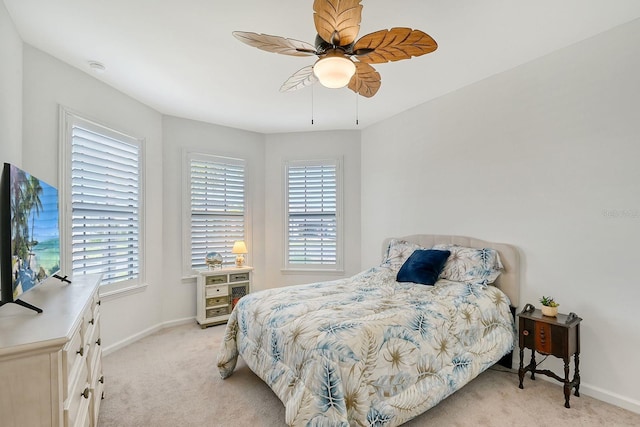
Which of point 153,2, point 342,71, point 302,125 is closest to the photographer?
point 342,71

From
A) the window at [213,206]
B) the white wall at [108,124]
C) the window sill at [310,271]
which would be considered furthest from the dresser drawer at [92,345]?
the window sill at [310,271]

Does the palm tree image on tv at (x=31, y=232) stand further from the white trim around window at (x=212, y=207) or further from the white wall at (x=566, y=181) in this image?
the white wall at (x=566, y=181)

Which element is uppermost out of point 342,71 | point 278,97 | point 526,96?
point 278,97

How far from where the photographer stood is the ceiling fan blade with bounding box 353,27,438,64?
1.63 metres

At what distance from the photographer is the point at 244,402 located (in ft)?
7.72

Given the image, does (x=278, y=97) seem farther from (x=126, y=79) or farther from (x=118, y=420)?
(x=118, y=420)

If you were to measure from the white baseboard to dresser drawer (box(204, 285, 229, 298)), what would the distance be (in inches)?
20.4

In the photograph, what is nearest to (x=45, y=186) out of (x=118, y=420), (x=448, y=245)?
(x=118, y=420)

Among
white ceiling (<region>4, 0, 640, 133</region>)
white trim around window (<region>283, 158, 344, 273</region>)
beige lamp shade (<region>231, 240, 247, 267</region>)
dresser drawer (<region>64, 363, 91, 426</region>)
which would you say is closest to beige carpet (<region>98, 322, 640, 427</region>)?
dresser drawer (<region>64, 363, 91, 426</region>)

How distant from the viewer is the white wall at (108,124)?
2.55 m

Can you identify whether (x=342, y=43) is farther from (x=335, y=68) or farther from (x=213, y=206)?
(x=213, y=206)

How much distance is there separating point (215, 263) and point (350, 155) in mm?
2471

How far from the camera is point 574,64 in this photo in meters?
2.53

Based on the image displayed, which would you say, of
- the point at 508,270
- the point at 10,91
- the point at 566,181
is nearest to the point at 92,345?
the point at 10,91
